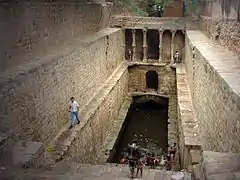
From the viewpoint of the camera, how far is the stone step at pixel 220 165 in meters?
5.66

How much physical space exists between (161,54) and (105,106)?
33.8 ft

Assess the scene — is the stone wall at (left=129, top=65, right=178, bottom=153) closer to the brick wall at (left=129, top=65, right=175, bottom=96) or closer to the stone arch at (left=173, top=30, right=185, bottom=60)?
the brick wall at (left=129, top=65, right=175, bottom=96)

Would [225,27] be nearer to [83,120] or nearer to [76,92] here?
[76,92]

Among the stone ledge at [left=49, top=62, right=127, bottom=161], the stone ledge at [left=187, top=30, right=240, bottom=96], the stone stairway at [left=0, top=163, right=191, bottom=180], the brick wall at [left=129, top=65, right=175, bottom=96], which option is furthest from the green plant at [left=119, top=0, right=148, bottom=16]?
the stone stairway at [left=0, top=163, right=191, bottom=180]

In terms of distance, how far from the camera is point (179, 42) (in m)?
24.3

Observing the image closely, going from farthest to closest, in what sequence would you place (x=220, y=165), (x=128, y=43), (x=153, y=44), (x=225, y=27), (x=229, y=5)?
(x=153, y=44), (x=128, y=43), (x=225, y=27), (x=229, y=5), (x=220, y=165)

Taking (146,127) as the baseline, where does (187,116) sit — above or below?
above

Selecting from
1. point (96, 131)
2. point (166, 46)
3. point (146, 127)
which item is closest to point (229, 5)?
point (96, 131)

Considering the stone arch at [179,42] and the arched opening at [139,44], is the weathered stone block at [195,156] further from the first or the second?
the arched opening at [139,44]

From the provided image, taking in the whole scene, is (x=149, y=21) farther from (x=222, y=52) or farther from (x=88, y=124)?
(x=88, y=124)

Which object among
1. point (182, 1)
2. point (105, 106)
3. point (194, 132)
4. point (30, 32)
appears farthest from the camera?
point (182, 1)

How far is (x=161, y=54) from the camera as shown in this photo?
79.7ft

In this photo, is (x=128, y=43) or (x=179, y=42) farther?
(x=128, y=43)

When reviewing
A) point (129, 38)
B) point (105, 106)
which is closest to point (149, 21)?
point (129, 38)
